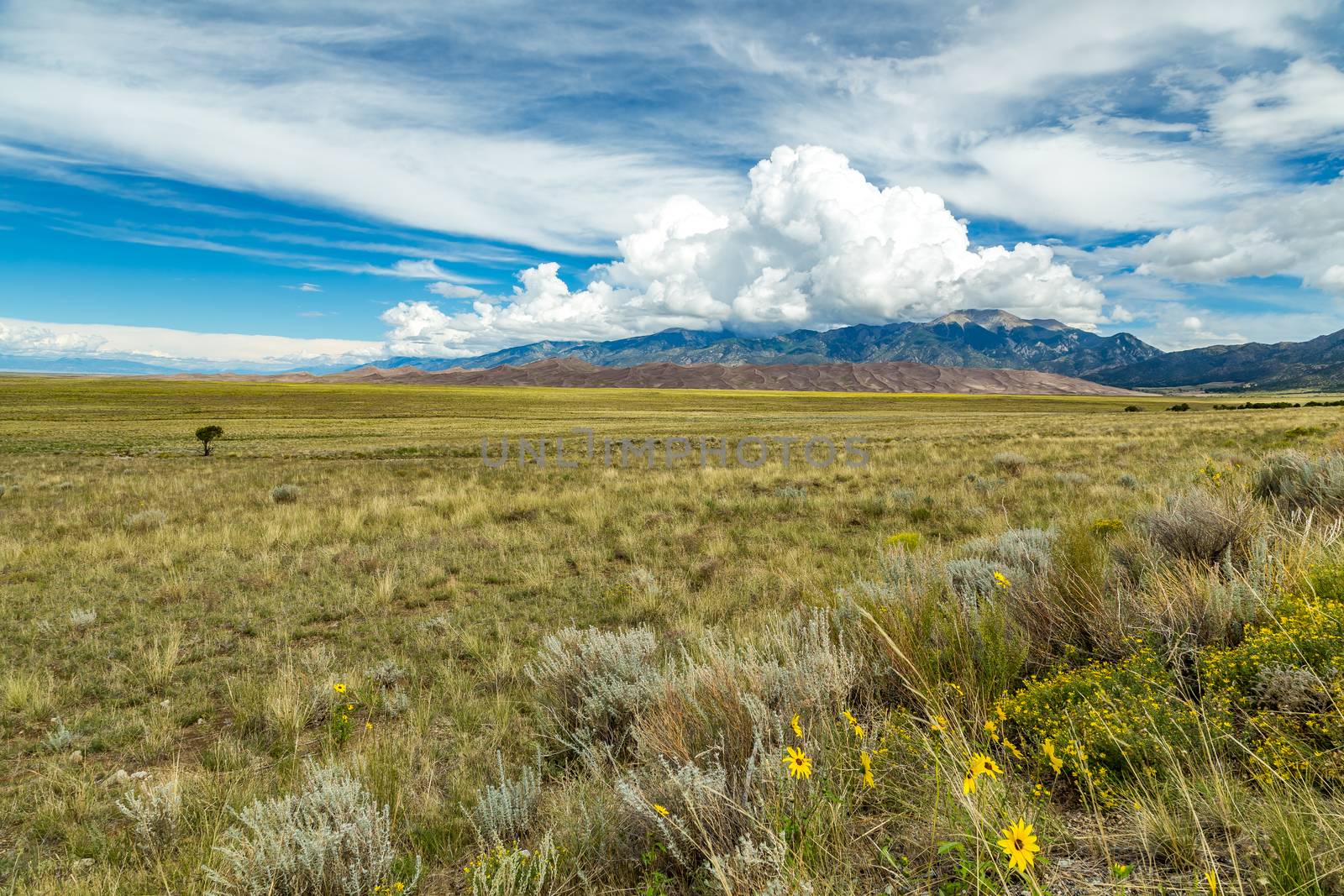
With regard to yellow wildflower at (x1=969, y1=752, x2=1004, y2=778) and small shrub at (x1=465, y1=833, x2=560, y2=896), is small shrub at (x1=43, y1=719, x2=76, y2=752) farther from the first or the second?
yellow wildflower at (x1=969, y1=752, x2=1004, y2=778)

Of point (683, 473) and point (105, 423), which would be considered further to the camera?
point (105, 423)

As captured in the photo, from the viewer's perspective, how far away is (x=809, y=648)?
3824mm

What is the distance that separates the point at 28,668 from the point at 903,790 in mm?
7516

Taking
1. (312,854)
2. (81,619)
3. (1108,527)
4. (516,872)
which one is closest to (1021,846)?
(516,872)

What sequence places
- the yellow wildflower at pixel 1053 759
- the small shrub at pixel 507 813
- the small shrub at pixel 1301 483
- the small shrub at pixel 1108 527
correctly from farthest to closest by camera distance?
the small shrub at pixel 1108 527, the small shrub at pixel 1301 483, the small shrub at pixel 507 813, the yellow wildflower at pixel 1053 759

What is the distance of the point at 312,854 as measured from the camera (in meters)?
2.49

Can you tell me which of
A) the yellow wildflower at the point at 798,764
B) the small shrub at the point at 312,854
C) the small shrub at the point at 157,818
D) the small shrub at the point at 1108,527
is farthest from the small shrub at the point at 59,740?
the small shrub at the point at 1108,527

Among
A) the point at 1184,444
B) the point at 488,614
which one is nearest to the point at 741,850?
the point at 488,614

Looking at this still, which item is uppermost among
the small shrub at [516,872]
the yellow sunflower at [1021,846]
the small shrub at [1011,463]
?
the yellow sunflower at [1021,846]

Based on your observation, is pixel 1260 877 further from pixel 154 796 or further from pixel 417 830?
pixel 154 796

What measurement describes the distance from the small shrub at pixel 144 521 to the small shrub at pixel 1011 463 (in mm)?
19255

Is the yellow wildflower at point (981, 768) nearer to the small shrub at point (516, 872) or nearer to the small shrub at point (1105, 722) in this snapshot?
the small shrub at point (1105, 722)

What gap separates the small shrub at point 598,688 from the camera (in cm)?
389

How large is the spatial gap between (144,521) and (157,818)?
11027mm
